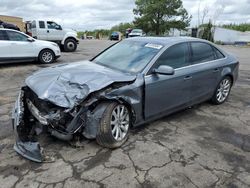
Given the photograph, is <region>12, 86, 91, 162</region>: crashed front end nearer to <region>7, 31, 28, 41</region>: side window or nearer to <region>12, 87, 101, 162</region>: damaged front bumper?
<region>12, 87, 101, 162</region>: damaged front bumper

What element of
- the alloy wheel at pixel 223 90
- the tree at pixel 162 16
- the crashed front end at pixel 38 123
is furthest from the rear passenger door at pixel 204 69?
the tree at pixel 162 16

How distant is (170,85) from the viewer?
4055mm

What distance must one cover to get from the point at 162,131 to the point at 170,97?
0.58m

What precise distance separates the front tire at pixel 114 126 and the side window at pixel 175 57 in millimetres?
963

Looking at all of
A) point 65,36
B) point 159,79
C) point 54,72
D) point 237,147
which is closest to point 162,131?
point 159,79

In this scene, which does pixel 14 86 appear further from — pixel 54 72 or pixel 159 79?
pixel 159 79

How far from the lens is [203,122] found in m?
4.59

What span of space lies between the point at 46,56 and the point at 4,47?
173cm

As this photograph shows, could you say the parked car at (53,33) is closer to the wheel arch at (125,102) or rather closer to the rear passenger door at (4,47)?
the rear passenger door at (4,47)

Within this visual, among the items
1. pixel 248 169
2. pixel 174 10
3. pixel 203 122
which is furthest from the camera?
pixel 174 10

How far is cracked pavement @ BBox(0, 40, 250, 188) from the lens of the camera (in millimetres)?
2836

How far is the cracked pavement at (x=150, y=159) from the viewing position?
9.30 ft

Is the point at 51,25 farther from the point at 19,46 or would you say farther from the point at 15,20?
the point at 15,20

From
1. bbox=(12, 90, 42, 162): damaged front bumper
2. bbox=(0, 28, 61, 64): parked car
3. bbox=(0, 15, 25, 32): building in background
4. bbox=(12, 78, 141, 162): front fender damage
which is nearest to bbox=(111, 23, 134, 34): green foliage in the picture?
bbox=(0, 15, 25, 32): building in background
